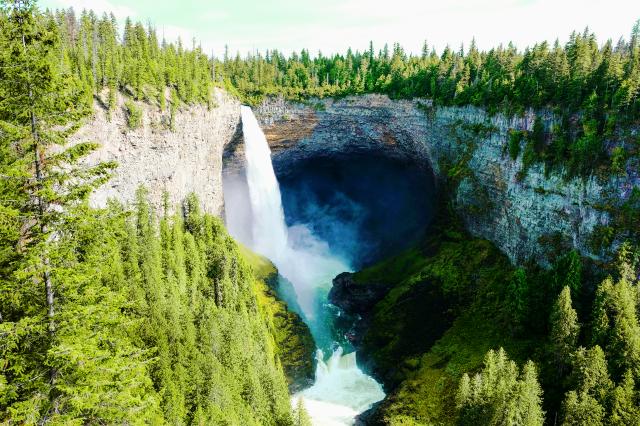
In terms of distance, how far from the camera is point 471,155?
68.4 metres

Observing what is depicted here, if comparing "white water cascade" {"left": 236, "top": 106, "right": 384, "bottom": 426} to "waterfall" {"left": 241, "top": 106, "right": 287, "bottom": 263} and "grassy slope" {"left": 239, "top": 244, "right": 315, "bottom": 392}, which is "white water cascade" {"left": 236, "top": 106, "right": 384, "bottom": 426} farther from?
"grassy slope" {"left": 239, "top": 244, "right": 315, "bottom": 392}

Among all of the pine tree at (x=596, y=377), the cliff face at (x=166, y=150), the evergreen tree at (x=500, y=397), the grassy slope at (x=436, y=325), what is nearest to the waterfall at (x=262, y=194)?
the cliff face at (x=166, y=150)


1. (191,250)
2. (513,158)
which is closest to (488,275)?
(513,158)

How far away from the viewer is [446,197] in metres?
73.9

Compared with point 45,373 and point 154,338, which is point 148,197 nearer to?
point 154,338

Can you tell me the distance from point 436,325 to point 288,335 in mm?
19911

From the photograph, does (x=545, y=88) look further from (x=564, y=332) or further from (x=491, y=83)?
(x=564, y=332)

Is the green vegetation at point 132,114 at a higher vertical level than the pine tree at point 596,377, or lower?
higher

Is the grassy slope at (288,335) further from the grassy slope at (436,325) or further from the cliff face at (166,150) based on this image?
the cliff face at (166,150)

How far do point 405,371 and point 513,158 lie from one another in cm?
3016

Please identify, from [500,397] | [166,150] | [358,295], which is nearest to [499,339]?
[500,397]

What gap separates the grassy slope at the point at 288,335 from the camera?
2307 inches

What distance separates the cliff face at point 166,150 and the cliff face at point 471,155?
16.4m

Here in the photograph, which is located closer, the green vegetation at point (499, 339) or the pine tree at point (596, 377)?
the pine tree at point (596, 377)
